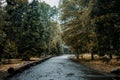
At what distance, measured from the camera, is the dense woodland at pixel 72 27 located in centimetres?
2389

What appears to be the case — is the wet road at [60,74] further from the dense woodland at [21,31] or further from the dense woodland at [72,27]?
the dense woodland at [21,31]

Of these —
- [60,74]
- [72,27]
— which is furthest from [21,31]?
[60,74]

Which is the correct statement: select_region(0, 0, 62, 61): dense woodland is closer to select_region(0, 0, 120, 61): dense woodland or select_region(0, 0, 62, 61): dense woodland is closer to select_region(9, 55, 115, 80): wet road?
select_region(0, 0, 120, 61): dense woodland

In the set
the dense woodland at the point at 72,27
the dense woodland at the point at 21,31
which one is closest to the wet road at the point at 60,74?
the dense woodland at the point at 72,27

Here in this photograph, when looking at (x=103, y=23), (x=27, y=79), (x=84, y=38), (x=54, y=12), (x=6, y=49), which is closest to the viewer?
(x=27, y=79)

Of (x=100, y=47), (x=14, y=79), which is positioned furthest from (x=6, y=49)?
(x=14, y=79)

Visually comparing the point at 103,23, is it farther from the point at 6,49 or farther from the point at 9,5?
the point at 9,5

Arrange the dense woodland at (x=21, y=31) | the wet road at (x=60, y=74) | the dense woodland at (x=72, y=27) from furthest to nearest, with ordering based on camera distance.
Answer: the dense woodland at (x=21, y=31) → the dense woodland at (x=72, y=27) → the wet road at (x=60, y=74)

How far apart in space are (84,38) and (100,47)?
55.9 ft

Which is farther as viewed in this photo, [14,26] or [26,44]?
[26,44]

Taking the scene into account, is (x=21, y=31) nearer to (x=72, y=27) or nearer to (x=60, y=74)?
(x=72, y=27)

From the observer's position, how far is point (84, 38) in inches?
1732

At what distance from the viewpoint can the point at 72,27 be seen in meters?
46.7

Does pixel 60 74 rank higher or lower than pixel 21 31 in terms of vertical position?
lower
